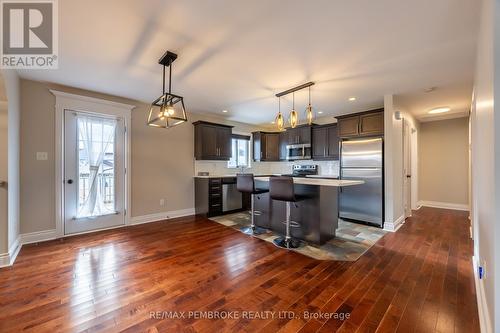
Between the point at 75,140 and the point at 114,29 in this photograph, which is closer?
the point at 114,29

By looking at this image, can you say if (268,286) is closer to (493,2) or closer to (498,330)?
(498,330)

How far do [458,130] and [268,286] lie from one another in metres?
6.77

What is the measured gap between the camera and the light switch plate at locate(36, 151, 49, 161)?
328 centimetres

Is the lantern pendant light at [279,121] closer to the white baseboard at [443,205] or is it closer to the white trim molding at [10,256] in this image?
the white trim molding at [10,256]

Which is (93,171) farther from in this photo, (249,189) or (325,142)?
(325,142)

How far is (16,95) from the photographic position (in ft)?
9.67

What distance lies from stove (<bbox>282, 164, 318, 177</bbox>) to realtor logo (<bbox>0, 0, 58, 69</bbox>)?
5.29 m

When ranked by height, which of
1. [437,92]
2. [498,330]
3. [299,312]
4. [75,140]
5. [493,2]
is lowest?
[299,312]

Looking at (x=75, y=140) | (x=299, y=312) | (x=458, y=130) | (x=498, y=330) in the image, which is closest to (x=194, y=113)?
(x=75, y=140)

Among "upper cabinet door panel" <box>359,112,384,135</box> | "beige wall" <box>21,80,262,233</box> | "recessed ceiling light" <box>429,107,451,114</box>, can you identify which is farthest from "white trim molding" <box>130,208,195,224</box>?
"recessed ceiling light" <box>429,107,451,114</box>

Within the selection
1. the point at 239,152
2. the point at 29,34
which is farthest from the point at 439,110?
the point at 29,34

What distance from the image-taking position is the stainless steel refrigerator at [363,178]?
4043 millimetres

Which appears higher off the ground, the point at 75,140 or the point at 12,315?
the point at 75,140

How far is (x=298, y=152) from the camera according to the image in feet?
19.7
